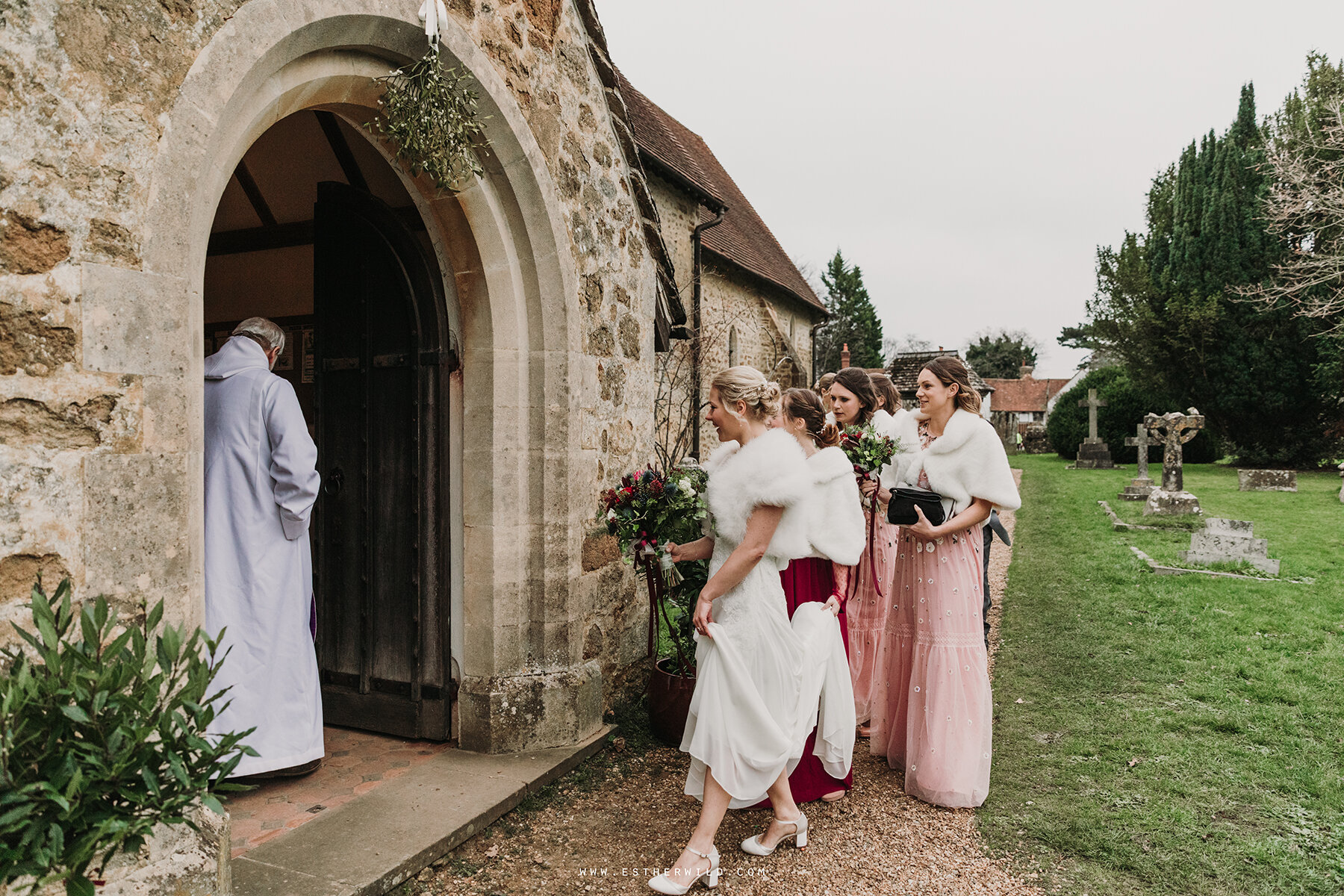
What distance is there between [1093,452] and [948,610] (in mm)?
24307

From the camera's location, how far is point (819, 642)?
11.3 ft

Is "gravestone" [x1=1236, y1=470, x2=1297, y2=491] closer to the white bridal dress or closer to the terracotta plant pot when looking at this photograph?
the terracotta plant pot

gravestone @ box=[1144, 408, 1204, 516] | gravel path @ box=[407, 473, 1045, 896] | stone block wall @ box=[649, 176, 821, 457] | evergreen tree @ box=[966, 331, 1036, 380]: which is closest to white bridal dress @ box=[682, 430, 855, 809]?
gravel path @ box=[407, 473, 1045, 896]

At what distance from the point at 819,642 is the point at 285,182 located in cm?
427

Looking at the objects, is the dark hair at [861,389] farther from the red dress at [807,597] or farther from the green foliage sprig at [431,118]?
the green foliage sprig at [431,118]

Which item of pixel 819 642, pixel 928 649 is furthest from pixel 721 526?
pixel 928 649

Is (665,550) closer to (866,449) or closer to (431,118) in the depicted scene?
(866,449)

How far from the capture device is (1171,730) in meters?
4.66

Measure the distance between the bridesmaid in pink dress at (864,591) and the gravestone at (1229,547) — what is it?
6.24m

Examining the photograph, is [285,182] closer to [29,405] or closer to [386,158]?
[386,158]

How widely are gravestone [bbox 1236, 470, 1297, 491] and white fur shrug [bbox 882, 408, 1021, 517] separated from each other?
1725 cm

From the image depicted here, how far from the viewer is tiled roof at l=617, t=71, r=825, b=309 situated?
48.2ft

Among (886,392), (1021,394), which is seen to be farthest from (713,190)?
(1021,394)

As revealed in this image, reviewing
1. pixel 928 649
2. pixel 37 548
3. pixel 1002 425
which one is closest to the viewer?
pixel 37 548
